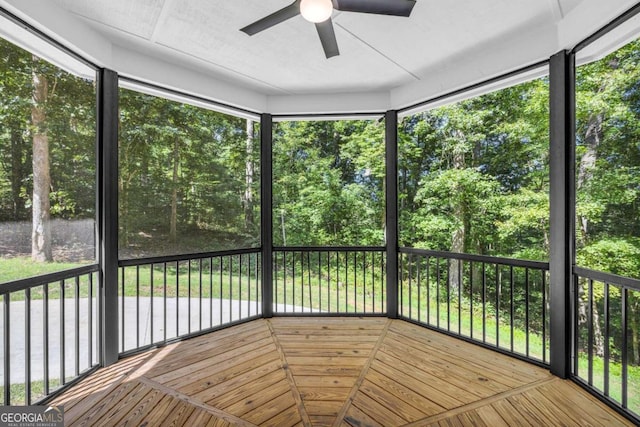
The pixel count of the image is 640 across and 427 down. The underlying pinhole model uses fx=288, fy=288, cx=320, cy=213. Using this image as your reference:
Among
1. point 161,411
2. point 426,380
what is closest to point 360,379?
point 426,380

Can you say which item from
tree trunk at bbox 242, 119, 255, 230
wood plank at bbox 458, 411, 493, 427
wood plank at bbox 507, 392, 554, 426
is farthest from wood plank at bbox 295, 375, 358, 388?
tree trunk at bbox 242, 119, 255, 230

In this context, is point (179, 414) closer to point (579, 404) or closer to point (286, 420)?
point (286, 420)

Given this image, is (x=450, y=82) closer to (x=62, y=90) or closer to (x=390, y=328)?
(x=390, y=328)

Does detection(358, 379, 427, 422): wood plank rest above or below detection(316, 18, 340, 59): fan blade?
below

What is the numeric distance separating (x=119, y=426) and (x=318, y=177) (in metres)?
5.84

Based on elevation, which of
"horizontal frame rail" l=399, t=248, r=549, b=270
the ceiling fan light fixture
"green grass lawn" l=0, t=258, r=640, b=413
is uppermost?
the ceiling fan light fixture

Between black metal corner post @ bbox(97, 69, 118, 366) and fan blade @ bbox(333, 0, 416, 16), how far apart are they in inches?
77.7

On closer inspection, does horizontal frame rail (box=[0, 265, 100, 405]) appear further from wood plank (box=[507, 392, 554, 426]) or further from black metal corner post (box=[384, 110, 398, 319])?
wood plank (box=[507, 392, 554, 426])

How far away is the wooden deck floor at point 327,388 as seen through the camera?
67.3 inches

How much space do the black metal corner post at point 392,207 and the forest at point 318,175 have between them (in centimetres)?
173

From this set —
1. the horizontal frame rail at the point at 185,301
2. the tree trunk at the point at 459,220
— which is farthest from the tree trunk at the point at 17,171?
the tree trunk at the point at 459,220

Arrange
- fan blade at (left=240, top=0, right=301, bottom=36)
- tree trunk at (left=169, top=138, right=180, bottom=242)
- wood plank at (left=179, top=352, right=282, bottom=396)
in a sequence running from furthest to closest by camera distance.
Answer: tree trunk at (left=169, top=138, right=180, bottom=242), wood plank at (left=179, top=352, right=282, bottom=396), fan blade at (left=240, top=0, right=301, bottom=36)

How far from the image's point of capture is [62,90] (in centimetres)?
248

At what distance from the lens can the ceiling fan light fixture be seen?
149cm
